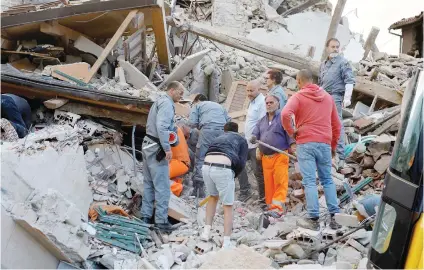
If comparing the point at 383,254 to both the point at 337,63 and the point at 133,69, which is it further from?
the point at 133,69

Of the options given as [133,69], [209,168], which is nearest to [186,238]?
[209,168]

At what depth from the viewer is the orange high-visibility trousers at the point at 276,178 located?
700 centimetres

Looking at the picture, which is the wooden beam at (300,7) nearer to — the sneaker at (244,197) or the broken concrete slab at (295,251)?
the sneaker at (244,197)

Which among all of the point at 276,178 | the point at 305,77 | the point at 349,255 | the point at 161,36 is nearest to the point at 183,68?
the point at 161,36

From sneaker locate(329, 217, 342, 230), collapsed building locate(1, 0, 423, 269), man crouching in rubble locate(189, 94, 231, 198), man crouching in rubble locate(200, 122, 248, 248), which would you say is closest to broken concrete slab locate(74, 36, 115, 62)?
collapsed building locate(1, 0, 423, 269)

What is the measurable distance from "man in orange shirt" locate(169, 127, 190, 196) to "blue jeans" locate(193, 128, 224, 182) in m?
0.26

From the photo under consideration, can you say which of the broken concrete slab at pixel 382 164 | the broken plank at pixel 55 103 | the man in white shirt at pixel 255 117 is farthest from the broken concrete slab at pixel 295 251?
the broken plank at pixel 55 103

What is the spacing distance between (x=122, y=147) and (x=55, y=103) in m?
1.32

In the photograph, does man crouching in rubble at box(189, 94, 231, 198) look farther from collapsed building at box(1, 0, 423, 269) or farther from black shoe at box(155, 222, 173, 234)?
black shoe at box(155, 222, 173, 234)

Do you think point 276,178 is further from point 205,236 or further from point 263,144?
point 205,236

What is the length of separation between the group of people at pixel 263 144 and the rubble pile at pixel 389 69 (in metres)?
3.66

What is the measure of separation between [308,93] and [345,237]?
1.86m

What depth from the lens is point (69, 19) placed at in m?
10.0

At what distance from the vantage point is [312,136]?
6.09m
